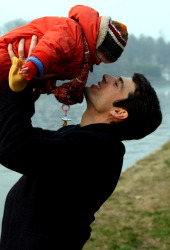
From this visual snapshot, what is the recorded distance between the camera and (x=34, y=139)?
2125 mm

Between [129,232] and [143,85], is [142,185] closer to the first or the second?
[129,232]

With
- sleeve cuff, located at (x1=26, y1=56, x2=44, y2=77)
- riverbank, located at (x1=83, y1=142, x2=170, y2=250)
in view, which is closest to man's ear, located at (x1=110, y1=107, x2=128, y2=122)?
sleeve cuff, located at (x1=26, y1=56, x2=44, y2=77)

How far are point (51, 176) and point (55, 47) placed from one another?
0.59m

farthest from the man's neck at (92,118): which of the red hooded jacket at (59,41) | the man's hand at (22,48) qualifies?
the man's hand at (22,48)

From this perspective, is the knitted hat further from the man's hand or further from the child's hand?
the child's hand

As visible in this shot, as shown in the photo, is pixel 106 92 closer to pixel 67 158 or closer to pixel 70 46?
pixel 70 46

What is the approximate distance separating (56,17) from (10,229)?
105 centimetres

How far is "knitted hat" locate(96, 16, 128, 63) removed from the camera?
2412 millimetres

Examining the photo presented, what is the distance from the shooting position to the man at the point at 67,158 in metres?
2.15

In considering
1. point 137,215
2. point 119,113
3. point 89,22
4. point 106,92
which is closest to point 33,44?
point 89,22

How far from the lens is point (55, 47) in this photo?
7.07 feet

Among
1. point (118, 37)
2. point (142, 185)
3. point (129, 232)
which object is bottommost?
point (142, 185)

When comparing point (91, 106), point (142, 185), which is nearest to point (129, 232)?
point (142, 185)

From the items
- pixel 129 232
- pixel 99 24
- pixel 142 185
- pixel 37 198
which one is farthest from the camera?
pixel 142 185
